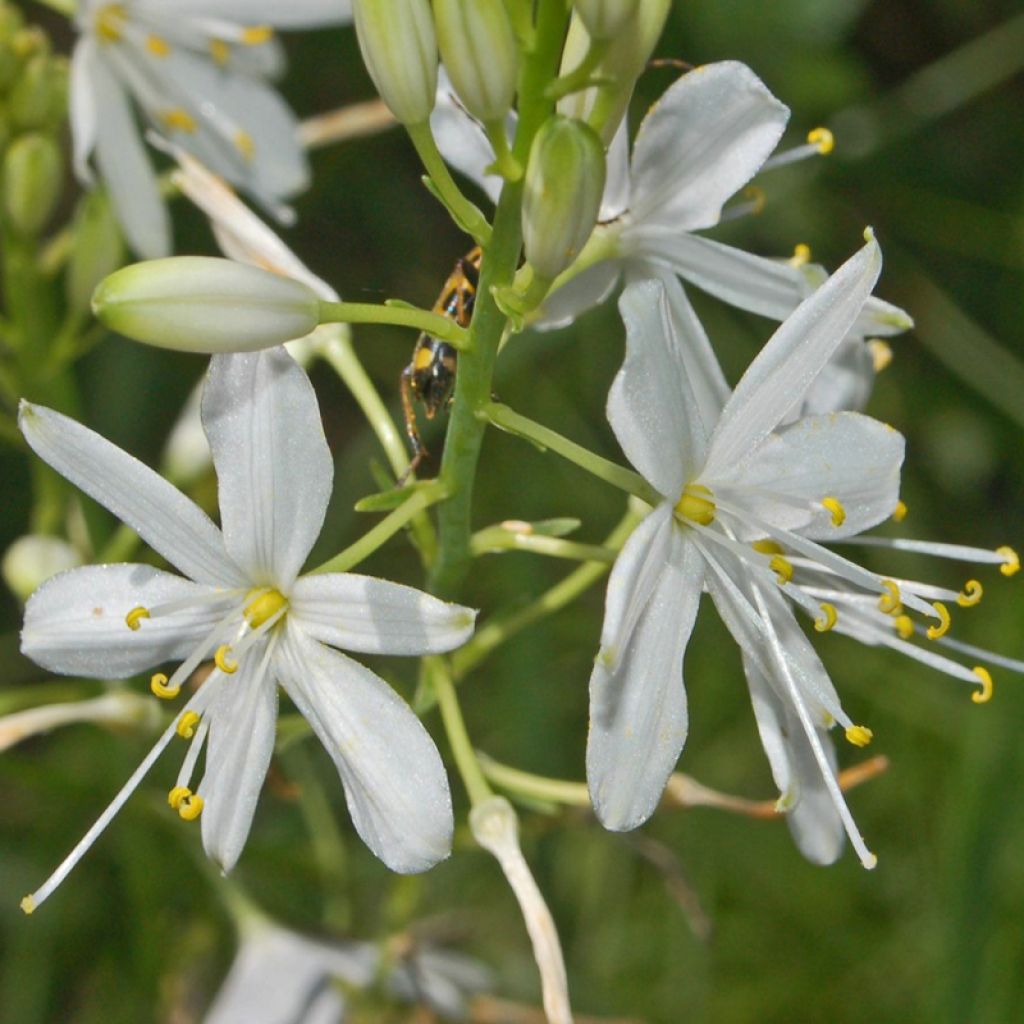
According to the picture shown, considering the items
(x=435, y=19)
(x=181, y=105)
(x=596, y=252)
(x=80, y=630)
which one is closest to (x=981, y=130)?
(x=181, y=105)

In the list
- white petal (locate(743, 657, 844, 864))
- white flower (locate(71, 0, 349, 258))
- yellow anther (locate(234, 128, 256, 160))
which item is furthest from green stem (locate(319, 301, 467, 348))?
yellow anther (locate(234, 128, 256, 160))

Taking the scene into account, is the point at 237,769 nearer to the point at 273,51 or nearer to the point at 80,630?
the point at 80,630

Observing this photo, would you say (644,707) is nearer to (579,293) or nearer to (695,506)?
(695,506)

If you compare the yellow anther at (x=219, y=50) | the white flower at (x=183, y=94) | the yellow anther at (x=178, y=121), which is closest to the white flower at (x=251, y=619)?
the white flower at (x=183, y=94)

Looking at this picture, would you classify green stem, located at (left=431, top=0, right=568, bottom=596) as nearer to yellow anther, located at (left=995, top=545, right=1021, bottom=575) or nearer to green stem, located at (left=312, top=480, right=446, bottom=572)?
green stem, located at (left=312, top=480, right=446, bottom=572)

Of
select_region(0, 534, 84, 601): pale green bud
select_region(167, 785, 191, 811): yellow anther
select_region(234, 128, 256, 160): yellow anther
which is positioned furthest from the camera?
select_region(234, 128, 256, 160): yellow anther

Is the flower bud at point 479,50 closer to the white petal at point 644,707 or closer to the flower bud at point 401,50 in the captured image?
the flower bud at point 401,50

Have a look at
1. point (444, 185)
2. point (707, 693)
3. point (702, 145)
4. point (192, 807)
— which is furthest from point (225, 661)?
point (707, 693)
